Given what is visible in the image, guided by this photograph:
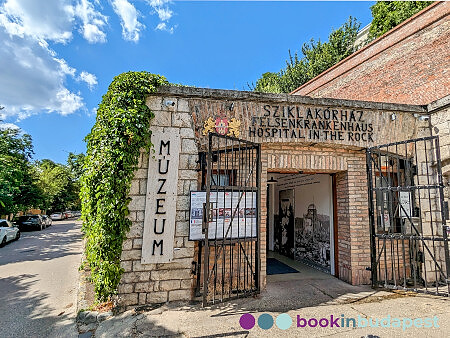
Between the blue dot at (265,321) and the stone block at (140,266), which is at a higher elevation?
the stone block at (140,266)

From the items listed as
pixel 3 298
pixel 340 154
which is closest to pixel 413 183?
pixel 340 154

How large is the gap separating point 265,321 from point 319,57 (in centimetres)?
1746

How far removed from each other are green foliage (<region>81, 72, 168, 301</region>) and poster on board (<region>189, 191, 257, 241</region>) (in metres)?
1.10

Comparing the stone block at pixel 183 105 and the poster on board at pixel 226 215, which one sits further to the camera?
the stone block at pixel 183 105

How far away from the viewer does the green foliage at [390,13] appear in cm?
1473

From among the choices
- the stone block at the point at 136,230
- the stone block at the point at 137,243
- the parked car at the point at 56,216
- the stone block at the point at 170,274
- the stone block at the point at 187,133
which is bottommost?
the parked car at the point at 56,216

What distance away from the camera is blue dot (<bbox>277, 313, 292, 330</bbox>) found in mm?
3189

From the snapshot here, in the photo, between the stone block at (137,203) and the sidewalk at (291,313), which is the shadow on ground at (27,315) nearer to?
the sidewalk at (291,313)

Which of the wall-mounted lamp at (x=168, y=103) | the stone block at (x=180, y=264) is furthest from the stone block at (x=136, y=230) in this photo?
the wall-mounted lamp at (x=168, y=103)

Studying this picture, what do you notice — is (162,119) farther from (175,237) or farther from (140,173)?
(175,237)

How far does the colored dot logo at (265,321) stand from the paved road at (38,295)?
2.33 meters

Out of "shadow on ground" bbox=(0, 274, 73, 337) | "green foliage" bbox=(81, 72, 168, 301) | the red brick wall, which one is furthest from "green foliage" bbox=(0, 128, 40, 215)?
the red brick wall

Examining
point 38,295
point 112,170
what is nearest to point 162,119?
point 112,170

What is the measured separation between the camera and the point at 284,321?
3.31 metres
